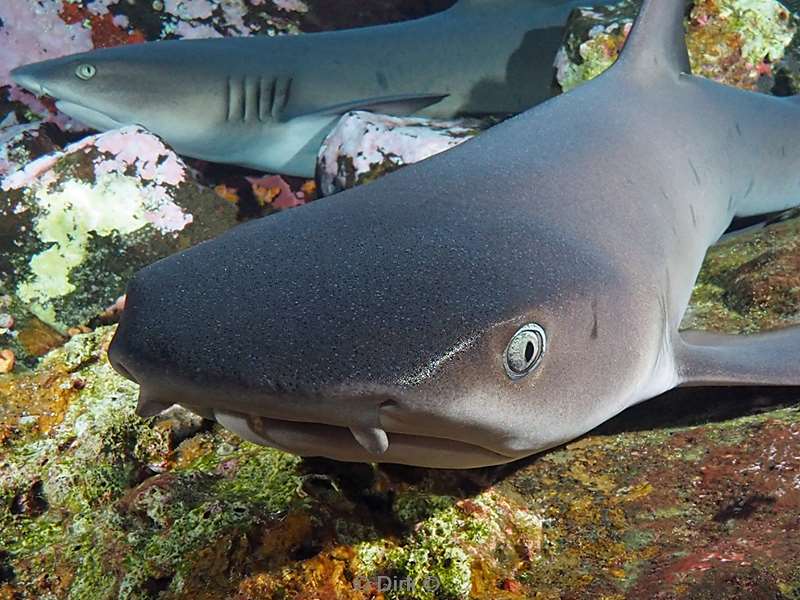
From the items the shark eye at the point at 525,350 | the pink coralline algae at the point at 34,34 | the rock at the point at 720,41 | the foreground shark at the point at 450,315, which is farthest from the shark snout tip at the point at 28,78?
the shark eye at the point at 525,350

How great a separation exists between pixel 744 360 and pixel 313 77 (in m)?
3.82

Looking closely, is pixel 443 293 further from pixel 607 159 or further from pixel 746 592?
pixel 607 159

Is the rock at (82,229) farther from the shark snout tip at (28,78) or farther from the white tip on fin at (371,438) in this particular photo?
the white tip on fin at (371,438)

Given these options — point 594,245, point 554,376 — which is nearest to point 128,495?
point 554,376

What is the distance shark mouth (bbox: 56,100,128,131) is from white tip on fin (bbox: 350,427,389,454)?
4319 millimetres

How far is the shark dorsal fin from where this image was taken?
2473 mm

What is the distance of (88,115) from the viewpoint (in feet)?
15.7

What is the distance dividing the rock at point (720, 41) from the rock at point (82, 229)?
2.27 m

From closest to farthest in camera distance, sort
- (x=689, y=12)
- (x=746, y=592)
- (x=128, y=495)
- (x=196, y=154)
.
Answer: (x=746, y=592), (x=128, y=495), (x=689, y=12), (x=196, y=154)

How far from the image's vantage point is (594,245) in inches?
62.7

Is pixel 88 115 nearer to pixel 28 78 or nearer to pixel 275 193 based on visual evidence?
pixel 28 78

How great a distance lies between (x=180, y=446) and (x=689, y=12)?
353 cm

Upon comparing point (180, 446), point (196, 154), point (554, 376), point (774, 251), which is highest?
point (554, 376)

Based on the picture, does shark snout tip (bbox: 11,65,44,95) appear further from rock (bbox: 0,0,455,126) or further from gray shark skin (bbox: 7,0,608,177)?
rock (bbox: 0,0,455,126)
